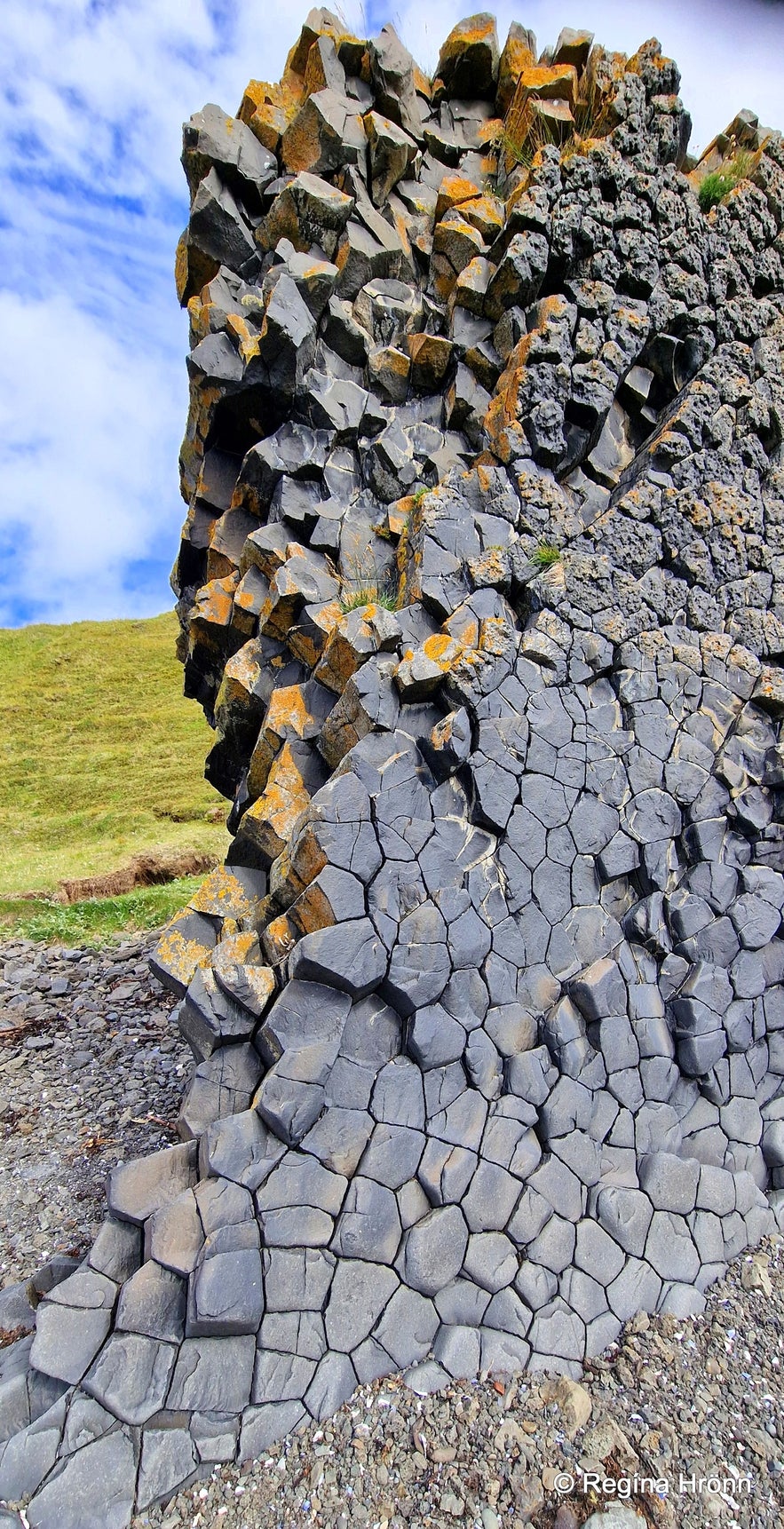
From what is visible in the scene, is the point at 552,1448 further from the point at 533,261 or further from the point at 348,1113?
the point at 533,261

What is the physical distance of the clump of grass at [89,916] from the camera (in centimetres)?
996

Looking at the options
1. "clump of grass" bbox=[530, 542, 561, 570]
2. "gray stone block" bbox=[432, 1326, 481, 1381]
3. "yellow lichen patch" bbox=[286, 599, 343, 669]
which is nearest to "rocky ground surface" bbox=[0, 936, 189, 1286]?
→ "gray stone block" bbox=[432, 1326, 481, 1381]

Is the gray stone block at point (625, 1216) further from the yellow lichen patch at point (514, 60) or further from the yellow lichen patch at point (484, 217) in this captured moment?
the yellow lichen patch at point (514, 60)

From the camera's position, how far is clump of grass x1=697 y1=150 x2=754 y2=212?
580 centimetres

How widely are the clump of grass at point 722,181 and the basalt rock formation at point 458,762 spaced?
2.4 inches

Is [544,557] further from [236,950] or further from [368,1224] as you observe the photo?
[368,1224]

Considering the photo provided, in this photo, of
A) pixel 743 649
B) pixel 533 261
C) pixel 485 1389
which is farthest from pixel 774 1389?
pixel 533 261

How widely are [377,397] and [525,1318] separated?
6359mm

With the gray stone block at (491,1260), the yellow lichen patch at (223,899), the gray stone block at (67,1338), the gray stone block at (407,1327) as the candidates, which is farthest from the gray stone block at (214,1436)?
the yellow lichen patch at (223,899)

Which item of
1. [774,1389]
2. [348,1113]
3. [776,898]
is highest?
[776,898]

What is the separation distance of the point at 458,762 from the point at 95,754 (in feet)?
72.3

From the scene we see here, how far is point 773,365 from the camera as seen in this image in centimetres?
568

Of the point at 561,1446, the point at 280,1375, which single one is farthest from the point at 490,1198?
the point at 280,1375

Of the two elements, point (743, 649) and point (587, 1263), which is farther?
point (743, 649)
